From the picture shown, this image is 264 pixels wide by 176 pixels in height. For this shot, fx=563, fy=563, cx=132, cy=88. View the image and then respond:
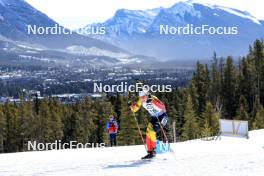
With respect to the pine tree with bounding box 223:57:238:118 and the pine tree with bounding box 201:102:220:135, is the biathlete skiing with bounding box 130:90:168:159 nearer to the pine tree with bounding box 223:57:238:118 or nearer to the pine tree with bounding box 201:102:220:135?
the pine tree with bounding box 201:102:220:135

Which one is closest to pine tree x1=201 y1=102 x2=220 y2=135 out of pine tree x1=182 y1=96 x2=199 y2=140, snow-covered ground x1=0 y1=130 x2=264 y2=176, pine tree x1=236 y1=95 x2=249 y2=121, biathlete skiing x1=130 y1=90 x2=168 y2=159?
pine tree x1=182 y1=96 x2=199 y2=140

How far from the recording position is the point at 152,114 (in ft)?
58.0

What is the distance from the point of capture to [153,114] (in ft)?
58.0

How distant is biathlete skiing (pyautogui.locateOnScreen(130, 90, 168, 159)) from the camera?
1756 cm

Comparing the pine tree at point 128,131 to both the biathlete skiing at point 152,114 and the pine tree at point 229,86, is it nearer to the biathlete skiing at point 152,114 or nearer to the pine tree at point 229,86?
the pine tree at point 229,86

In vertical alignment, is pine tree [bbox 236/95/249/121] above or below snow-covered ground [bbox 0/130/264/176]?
above

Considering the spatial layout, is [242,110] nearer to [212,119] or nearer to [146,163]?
[212,119]

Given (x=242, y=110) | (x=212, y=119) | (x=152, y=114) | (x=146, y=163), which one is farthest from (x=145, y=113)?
(x=146, y=163)

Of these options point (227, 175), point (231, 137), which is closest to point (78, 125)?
point (231, 137)

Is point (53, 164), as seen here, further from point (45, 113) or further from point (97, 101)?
point (97, 101)

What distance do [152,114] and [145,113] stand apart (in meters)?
64.2

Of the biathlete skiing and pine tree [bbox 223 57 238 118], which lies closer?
the biathlete skiing

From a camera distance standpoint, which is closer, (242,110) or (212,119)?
(212,119)

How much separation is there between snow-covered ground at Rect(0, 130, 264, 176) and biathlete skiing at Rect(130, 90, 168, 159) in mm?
495
